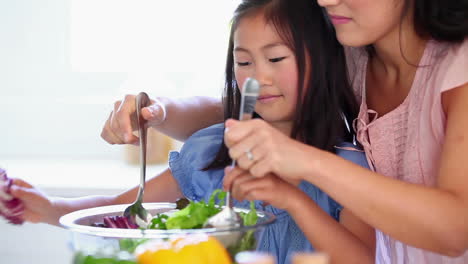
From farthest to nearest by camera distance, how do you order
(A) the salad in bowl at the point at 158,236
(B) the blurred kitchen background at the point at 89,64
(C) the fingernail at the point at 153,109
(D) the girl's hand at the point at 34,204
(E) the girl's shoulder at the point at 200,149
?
(B) the blurred kitchen background at the point at 89,64 → (E) the girl's shoulder at the point at 200,149 → (D) the girl's hand at the point at 34,204 → (C) the fingernail at the point at 153,109 → (A) the salad in bowl at the point at 158,236

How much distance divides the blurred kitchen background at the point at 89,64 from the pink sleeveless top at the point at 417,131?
139 cm

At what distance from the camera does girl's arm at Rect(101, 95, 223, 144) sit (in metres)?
1.33

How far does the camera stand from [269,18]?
4.75 feet

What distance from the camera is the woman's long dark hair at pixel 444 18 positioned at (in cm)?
129

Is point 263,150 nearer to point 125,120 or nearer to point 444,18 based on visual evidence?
point 125,120

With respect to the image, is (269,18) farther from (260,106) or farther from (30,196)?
(30,196)

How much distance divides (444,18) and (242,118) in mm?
508

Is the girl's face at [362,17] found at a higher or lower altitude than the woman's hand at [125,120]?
higher

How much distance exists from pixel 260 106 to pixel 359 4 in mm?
310

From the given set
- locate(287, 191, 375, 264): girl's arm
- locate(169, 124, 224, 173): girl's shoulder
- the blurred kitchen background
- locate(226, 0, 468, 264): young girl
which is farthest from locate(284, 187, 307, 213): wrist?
the blurred kitchen background

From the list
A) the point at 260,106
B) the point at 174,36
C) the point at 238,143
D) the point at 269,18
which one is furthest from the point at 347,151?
the point at 174,36

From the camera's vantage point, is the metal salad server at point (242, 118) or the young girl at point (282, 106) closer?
the metal salad server at point (242, 118)

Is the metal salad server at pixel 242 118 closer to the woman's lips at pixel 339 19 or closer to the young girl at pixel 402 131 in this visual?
the young girl at pixel 402 131

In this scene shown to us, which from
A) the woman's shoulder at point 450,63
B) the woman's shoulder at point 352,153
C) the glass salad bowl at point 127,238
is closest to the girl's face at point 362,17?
the woman's shoulder at point 450,63
